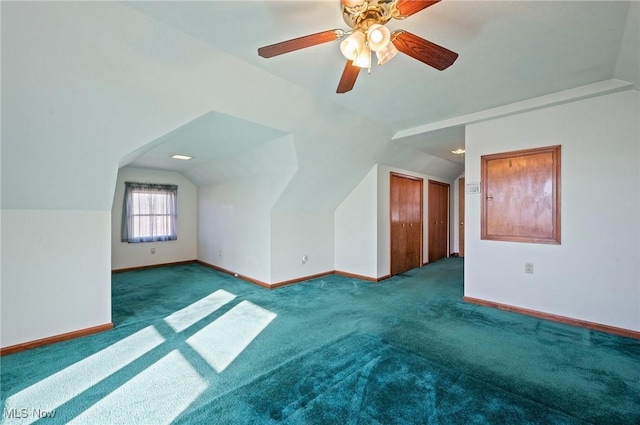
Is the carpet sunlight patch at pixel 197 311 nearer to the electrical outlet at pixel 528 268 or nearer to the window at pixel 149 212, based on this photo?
the window at pixel 149 212

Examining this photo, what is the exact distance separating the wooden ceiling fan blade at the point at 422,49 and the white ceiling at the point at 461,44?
0.30m

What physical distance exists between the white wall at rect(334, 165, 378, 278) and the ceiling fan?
3080mm

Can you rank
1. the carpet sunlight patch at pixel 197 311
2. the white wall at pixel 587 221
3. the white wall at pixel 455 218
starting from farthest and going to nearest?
the white wall at pixel 455 218 → the carpet sunlight patch at pixel 197 311 → the white wall at pixel 587 221

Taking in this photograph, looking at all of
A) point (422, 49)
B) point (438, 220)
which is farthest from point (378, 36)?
point (438, 220)

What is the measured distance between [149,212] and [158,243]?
693 millimetres

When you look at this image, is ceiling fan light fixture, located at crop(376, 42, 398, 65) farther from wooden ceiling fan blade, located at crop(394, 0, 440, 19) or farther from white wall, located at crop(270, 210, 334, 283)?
white wall, located at crop(270, 210, 334, 283)

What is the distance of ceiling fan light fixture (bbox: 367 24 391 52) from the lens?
60.6 inches

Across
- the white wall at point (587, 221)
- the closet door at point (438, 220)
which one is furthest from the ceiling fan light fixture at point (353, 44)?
the closet door at point (438, 220)

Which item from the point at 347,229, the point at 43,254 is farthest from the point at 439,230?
the point at 43,254

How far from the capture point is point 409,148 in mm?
4852

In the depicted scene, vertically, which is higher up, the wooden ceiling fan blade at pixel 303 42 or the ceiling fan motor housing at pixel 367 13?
the ceiling fan motor housing at pixel 367 13

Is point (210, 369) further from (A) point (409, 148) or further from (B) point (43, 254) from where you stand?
(A) point (409, 148)

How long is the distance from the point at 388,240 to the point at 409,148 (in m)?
1.66

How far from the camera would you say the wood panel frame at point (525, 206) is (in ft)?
9.91
